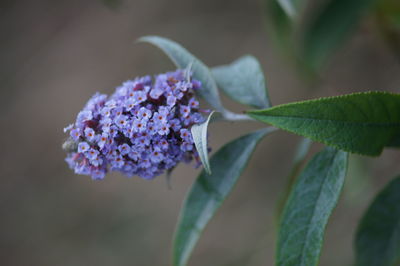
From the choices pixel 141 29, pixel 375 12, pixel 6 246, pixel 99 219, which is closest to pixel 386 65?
pixel 375 12

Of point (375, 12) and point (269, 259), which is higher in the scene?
point (375, 12)

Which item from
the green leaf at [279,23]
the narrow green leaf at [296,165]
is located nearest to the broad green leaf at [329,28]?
the green leaf at [279,23]

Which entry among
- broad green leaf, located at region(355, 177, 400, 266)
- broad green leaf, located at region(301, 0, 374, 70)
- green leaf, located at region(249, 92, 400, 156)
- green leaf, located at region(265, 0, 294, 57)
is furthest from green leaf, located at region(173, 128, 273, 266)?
broad green leaf, located at region(301, 0, 374, 70)

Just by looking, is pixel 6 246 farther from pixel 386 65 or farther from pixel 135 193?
pixel 386 65

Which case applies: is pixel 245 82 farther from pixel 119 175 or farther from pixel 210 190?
pixel 119 175

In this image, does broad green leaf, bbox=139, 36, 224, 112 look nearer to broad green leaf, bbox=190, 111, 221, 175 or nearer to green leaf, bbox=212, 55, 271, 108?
green leaf, bbox=212, 55, 271, 108
